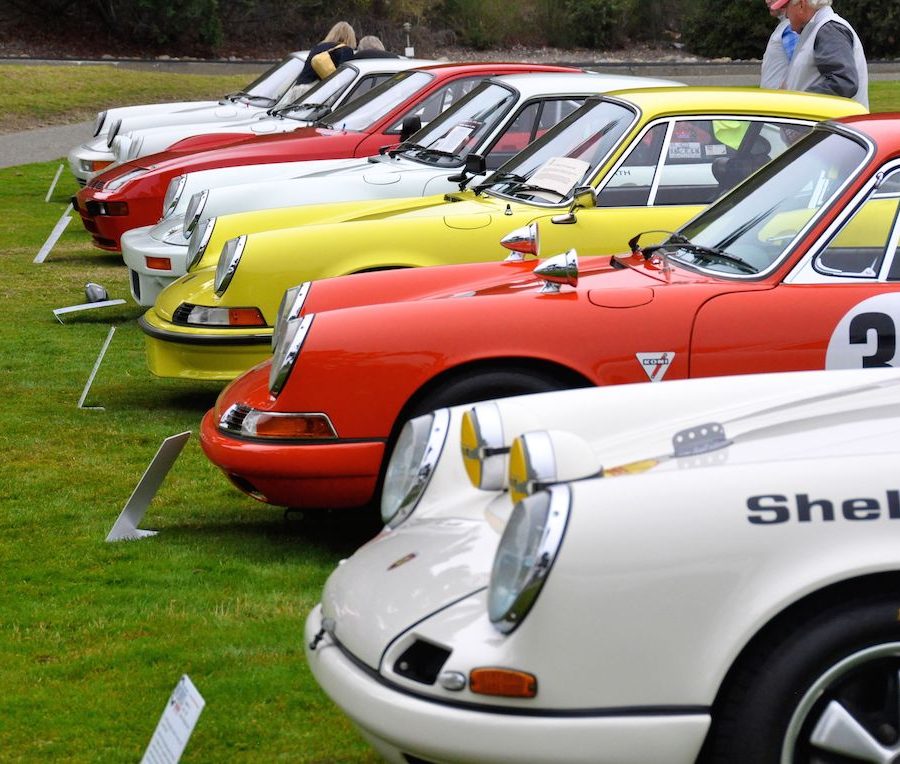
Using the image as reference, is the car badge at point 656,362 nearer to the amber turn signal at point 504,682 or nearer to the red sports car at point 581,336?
the red sports car at point 581,336

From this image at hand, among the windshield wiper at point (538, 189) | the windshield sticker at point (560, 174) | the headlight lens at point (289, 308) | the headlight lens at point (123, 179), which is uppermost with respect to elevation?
the windshield sticker at point (560, 174)

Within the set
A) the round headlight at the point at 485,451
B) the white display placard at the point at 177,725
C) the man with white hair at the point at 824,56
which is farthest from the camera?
the man with white hair at the point at 824,56

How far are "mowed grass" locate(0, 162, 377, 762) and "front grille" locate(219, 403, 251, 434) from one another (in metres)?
0.45

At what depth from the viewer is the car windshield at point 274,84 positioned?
14.7m

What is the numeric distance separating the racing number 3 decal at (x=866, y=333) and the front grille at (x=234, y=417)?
1958 millimetres

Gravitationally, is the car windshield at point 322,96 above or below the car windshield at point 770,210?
below

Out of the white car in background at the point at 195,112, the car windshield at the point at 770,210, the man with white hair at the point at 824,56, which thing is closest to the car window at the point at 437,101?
→ the man with white hair at the point at 824,56

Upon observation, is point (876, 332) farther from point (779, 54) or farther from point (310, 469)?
point (779, 54)

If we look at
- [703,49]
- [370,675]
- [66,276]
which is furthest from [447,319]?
[703,49]

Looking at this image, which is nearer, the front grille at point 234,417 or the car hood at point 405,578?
the car hood at point 405,578

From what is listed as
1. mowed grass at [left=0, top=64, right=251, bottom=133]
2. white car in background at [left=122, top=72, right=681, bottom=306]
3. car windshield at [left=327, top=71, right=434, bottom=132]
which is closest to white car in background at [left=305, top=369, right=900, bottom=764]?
white car in background at [left=122, top=72, right=681, bottom=306]

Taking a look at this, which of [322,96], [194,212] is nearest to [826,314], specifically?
[194,212]

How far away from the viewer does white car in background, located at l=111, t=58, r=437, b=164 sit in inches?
476

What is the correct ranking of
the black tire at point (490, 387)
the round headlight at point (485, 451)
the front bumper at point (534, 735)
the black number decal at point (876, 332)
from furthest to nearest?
1. the black tire at point (490, 387)
2. the black number decal at point (876, 332)
3. the round headlight at point (485, 451)
4. the front bumper at point (534, 735)
